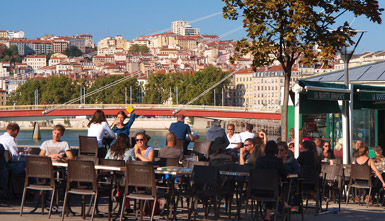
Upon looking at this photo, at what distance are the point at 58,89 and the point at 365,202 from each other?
85028mm

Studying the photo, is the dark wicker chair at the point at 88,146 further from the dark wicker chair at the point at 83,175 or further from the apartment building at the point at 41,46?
the apartment building at the point at 41,46

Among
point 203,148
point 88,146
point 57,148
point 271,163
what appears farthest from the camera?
point 203,148

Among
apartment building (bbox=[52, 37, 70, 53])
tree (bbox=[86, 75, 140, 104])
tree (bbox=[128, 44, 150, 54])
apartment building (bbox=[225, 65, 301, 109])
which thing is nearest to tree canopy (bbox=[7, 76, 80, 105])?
tree (bbox=[86, 75, 140, 104])

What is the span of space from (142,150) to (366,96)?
4.23 m

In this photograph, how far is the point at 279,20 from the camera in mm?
10711

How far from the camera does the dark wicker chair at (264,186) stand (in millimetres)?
6758

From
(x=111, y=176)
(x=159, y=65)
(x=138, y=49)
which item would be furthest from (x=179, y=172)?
(x=138, y=49)

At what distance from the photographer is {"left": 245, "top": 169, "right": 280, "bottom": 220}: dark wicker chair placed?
22.2 ft

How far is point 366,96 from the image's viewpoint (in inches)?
415

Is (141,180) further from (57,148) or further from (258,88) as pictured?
(258,88)

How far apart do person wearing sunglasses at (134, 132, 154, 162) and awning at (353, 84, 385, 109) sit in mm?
4064

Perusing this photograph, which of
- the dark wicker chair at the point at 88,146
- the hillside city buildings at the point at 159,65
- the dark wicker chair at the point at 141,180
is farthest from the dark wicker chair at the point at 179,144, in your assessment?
the hillside city buildings at the point at 159,65

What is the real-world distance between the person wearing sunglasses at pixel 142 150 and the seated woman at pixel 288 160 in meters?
1.25

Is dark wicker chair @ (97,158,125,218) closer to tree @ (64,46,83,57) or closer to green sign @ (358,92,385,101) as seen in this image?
green sign @ (358,92,385,101)
